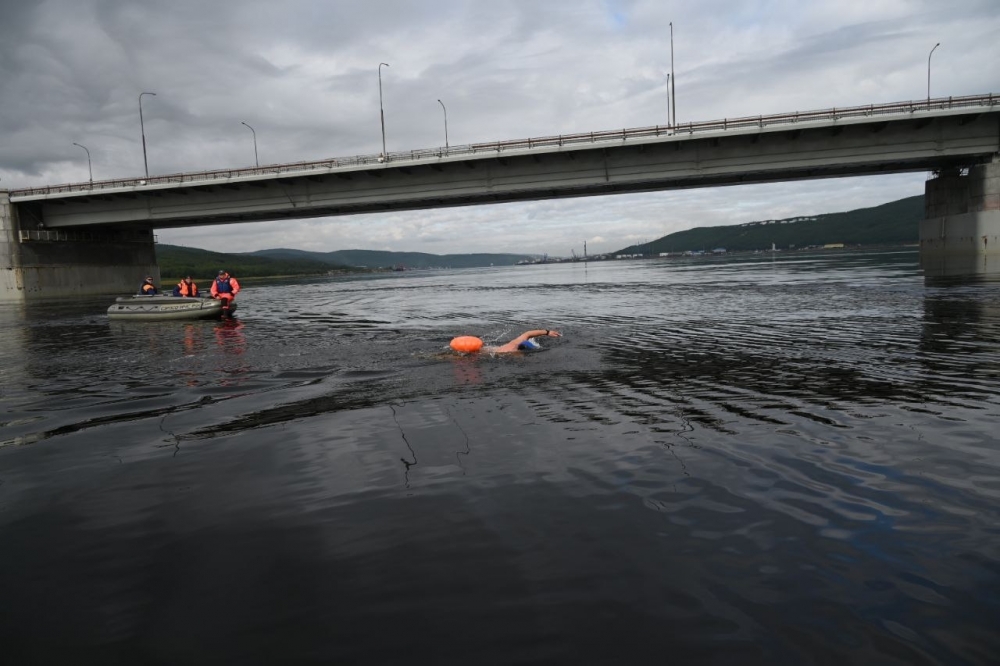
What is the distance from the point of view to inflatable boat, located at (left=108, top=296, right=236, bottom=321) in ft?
93.6

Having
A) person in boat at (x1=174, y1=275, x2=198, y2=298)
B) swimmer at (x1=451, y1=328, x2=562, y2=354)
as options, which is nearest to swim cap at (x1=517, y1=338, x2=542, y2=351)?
swimmer at (x1=451, y1=328, x2=562, y2=354)

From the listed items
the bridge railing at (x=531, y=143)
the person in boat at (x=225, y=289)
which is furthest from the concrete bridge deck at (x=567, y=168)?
the person in boat at (x=225, y=289)

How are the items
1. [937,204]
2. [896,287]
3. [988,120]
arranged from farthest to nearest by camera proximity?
1. [937,204]
2. [988,120]
3. [896,287]

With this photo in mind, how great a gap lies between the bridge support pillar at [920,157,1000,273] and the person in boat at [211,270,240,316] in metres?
46.3

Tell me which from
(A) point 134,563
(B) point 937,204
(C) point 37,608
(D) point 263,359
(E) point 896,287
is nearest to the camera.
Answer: (C) point 37,608

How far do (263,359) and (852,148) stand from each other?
154ft

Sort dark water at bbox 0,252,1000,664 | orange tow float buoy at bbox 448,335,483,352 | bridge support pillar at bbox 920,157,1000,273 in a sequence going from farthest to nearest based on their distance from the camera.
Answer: bridge support pillar at bbox 920,157,1000,273, orange tow float buoy at bbox 448,335,483,352, dark water at bbox 0,252,1000,664

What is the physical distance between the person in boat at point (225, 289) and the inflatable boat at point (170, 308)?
19.7 inches

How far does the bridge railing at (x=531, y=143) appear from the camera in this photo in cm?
4109

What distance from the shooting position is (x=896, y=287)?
30.8 meters

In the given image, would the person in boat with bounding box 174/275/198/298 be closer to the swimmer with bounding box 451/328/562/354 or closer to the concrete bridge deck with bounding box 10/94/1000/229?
the swimmer with bounding box 451/328/562/354

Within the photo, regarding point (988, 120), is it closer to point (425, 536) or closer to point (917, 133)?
point (917, 133)

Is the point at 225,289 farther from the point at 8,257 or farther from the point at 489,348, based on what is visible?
the point at 8,257

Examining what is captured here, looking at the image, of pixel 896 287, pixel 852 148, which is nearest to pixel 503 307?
pixel 896 287
